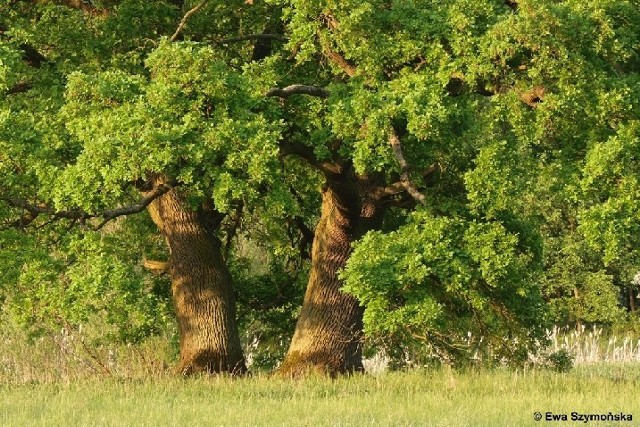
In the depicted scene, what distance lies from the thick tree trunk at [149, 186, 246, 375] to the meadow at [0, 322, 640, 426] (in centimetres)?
91

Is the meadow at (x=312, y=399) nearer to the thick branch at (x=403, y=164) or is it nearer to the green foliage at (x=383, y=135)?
the green foliage at (x=383, y=135)

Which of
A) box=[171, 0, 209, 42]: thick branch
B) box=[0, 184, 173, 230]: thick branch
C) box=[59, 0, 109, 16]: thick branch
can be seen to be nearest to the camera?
box=[0, 184, 173, 230]: thick branch

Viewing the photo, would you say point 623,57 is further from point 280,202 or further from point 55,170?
point 55,170

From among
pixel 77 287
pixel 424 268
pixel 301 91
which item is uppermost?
pixel 301 91

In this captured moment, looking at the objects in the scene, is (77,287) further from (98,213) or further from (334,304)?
(334,304)

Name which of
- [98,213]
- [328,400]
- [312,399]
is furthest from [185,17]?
[328,400]

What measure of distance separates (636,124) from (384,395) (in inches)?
233

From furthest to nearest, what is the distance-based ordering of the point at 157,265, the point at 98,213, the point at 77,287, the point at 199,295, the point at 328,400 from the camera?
the point at 157,265, the point at 199,295, the point at 98,213, the point at 77,287, the point at 328,400

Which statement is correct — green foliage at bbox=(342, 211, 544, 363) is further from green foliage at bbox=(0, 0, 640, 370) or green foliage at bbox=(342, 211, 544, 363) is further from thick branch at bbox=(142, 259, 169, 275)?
thick branch at bbox=(142, 259, 169, 275)

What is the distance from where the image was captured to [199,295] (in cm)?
2041

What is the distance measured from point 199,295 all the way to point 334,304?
2.78m

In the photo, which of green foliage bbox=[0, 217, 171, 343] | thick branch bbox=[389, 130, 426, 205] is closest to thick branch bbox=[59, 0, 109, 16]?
green foliage bbox=[0, 217, 171, 343]

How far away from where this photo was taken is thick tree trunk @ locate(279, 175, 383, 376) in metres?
19.7

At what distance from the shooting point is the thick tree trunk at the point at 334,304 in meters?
19.7
